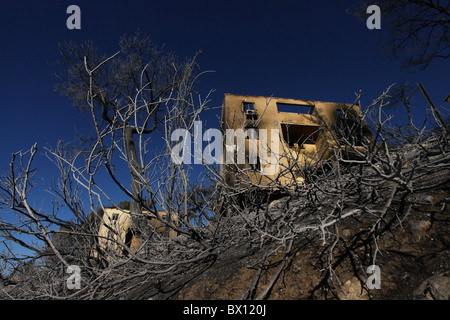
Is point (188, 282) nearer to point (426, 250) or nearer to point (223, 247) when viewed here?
point (223, 247)

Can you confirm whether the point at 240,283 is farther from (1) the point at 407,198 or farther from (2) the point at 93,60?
(2) the point at 93,60

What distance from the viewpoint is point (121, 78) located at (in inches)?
384

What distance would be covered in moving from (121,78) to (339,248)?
10477 millimetres
